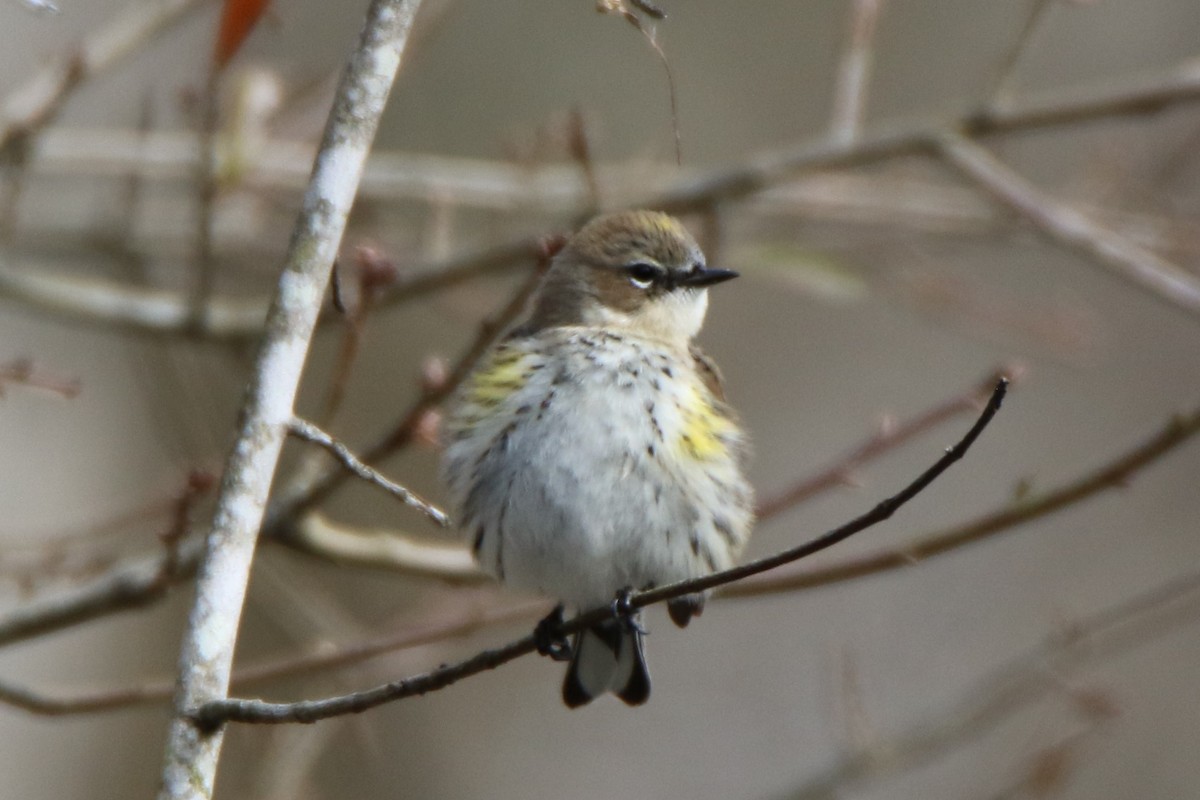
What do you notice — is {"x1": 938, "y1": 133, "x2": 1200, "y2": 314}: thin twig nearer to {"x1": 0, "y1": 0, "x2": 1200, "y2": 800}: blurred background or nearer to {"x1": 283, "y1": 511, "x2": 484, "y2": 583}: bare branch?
{"x1": 0, "y1": 0, "x2": 1200, "y2": 800}: blurred background

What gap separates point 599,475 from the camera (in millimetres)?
3729

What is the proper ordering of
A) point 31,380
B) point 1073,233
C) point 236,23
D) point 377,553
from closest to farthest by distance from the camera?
1. point 236,23
2. point 31,380
3. point 377,553
4. point 1073,233

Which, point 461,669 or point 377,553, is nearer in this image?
point 461,669

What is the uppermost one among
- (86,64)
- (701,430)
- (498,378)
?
(86,64)

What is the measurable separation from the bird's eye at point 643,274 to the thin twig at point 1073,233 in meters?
0.92

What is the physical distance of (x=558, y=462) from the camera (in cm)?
374

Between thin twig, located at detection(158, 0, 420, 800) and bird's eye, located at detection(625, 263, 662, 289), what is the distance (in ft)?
6.66

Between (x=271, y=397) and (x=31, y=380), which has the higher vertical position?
(x=31, y=380)

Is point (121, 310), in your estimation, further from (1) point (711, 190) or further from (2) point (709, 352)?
(2) point (709, 352)

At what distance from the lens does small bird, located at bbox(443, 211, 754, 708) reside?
3754 millimetres

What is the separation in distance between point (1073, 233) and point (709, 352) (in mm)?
5890

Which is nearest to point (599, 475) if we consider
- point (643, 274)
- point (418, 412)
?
point (418, 412)

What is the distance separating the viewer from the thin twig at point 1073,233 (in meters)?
4.01

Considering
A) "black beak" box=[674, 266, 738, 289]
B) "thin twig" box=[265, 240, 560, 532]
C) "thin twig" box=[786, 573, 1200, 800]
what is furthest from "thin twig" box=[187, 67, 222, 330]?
"thin twig" box=[786, 573, 1200, 800]
